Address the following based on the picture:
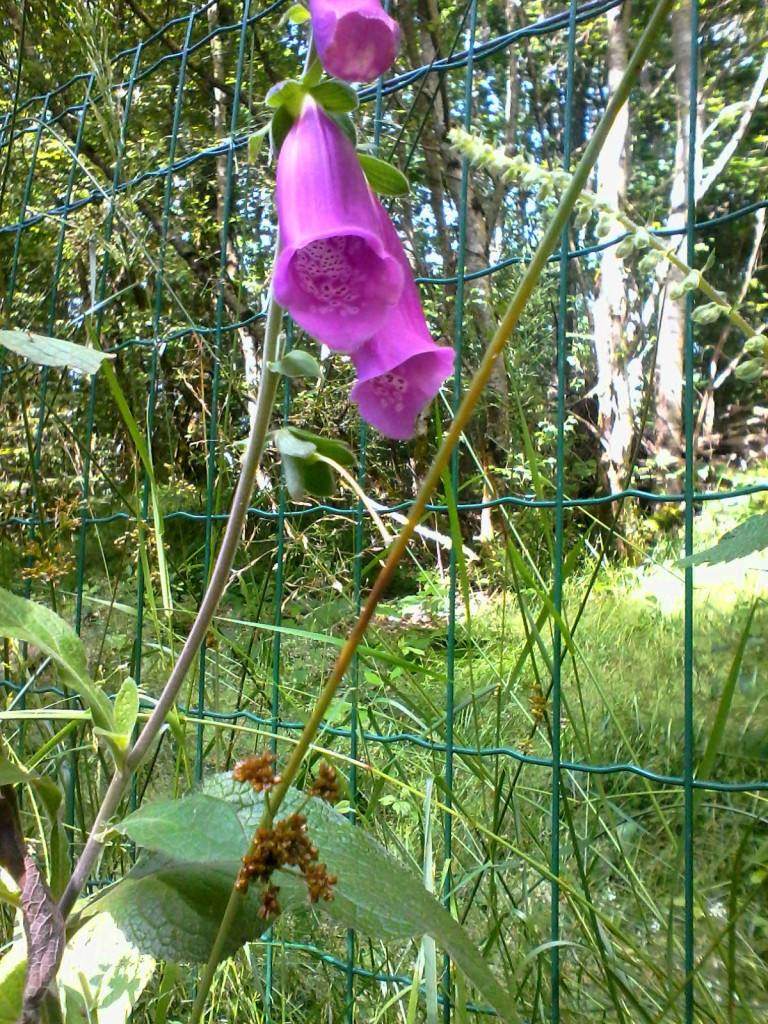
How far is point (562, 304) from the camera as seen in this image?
2.85 feet

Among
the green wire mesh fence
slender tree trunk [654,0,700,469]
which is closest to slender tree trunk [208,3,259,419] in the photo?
the green wire mesh fence

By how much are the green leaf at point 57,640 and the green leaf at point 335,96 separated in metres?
0.32

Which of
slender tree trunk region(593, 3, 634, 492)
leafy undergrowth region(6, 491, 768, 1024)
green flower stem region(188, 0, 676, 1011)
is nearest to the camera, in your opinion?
green flower stem region(188, 0, 676, 1011)

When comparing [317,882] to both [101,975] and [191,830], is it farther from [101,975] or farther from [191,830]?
[101,975]

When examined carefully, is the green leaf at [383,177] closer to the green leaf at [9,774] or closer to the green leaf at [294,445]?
the green leaf at [294,445]

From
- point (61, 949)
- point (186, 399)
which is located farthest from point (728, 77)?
point (61, 949)

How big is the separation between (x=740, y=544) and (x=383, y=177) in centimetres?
27

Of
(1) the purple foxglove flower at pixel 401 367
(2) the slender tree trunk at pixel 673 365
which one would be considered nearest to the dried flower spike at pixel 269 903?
(1) the purple foxglove flower at pixel 401 367

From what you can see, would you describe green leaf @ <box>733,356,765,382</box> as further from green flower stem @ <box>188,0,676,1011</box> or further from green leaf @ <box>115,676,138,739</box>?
green leaf @ <box>115,676,138,739</box>

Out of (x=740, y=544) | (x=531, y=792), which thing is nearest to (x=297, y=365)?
(x=740, y=544)

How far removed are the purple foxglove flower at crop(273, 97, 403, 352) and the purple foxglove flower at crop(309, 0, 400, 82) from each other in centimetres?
3

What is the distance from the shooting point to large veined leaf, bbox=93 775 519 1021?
396 millimetres

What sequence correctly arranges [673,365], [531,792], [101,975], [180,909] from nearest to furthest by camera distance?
[180,909] → [101,975] → [531,792] → [673,365]

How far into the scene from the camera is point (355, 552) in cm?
101
